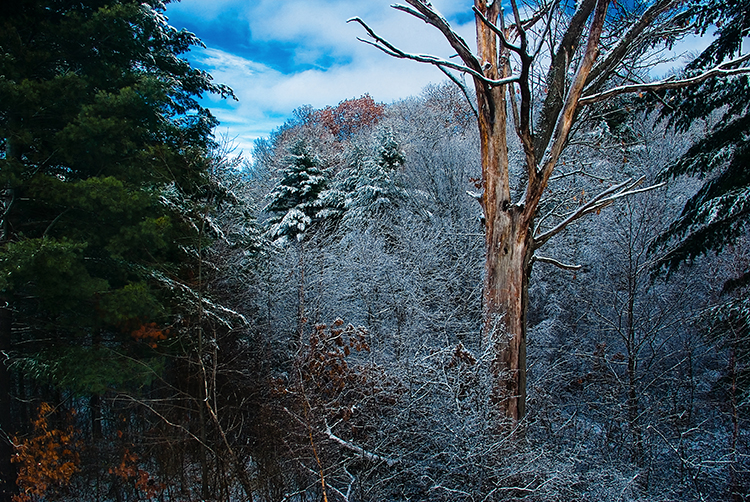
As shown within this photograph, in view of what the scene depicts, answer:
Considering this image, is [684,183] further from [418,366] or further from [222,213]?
[222,213]

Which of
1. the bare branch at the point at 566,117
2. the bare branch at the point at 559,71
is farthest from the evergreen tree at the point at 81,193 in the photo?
the bare branch at the point at 559,71

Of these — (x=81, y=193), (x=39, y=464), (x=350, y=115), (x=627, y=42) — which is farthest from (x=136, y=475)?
(x=350, y=115)

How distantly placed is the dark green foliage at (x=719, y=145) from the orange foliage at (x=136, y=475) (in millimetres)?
8852

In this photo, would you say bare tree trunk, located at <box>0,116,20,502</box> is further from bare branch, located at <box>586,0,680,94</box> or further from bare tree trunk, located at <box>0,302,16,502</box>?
bare branch, located at <box>586,0,680,94</box>

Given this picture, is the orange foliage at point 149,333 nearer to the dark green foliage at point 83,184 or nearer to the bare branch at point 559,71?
the dark green foliage at point 83,184

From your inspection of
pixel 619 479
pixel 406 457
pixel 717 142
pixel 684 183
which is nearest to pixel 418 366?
pixel 406 457

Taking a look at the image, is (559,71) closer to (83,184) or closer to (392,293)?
(83,184)

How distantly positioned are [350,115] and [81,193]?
30800 mm

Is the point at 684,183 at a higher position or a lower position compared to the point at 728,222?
higher

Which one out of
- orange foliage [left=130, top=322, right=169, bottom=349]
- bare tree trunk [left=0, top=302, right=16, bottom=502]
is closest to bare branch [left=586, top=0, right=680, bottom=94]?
orange foliage [left=130, top=322, right=169, bottom=349]

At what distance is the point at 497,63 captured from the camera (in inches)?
218

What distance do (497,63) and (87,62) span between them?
→ 7103 mm

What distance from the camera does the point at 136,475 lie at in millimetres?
8016

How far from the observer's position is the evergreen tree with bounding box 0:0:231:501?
21.2 ft
